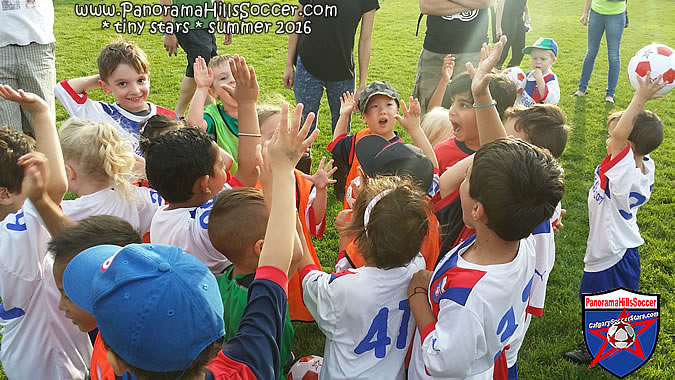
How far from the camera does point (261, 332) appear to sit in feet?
4.80

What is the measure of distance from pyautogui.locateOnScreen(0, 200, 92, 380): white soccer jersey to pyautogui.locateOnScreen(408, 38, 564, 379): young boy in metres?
1.45

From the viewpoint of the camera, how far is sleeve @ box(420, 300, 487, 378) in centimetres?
172

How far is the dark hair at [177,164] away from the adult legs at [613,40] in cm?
734

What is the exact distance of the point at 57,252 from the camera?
1.84m

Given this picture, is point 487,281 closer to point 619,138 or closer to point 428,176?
point 428,176

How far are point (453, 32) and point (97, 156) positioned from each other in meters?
3.33

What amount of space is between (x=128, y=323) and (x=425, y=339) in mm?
1045

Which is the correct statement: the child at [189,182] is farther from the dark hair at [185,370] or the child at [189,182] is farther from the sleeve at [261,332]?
the dark hair at [185,370]

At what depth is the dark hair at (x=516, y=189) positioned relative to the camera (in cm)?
177

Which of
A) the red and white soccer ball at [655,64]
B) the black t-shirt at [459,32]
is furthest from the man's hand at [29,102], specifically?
the red and white soccer ball at [655,64]

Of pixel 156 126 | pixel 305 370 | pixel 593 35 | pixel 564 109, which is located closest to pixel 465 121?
pixel 305 370

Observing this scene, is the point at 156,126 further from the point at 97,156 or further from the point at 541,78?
the point at 541,78

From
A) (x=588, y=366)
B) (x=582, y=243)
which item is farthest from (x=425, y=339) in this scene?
(x=582, y=243)

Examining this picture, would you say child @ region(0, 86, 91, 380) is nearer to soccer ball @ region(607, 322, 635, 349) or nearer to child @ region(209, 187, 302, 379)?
child @ region(209, 187, 302, 379)
